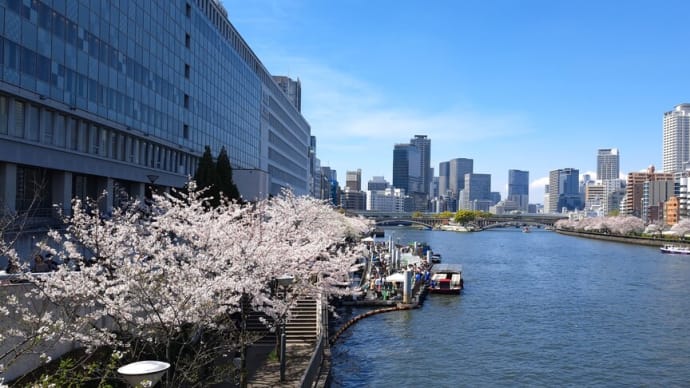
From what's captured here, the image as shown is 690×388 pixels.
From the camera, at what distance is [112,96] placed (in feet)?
153

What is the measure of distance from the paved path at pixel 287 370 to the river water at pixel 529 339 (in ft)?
11.1

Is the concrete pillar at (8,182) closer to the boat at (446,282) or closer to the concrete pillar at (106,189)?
the concrete pillar at (106,189)

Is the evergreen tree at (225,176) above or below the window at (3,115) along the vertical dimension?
below

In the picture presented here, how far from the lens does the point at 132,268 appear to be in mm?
15992

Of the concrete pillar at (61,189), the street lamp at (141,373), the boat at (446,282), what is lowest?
the boat at (446,282)

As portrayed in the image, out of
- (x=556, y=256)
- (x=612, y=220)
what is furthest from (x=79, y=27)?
(x=612, y=220)

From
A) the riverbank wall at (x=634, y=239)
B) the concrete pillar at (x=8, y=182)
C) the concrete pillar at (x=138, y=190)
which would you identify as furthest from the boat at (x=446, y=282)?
the riverbank wall at (x=634, y=239)

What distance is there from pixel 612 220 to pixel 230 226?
197394 mm

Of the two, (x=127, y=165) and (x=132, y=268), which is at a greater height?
(x=127, y=165)

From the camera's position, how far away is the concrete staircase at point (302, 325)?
96.9 ft

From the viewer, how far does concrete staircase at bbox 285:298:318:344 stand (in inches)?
1163

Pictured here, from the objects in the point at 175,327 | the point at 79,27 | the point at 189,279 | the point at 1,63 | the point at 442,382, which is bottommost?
the point at 442,382

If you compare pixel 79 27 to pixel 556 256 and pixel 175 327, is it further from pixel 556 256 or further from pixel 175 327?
pixel 556 256

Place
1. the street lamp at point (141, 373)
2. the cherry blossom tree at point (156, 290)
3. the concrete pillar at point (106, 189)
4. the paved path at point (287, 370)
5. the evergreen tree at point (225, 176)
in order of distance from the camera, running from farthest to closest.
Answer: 1. the concrete pillar at point (106, 189)
2. the evergreen tree at point (225, 176)
3. the paved path at point (287, 370)
4. the cherry blossom tree at point (156, 290)
5. the street lamp at point (141, 373)
